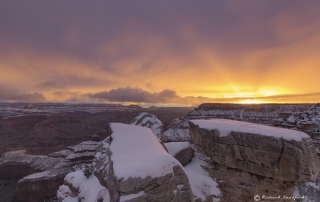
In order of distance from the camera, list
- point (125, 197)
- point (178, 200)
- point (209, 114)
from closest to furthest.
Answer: point (125, 197) < point (178, 200) < point (209, 114)

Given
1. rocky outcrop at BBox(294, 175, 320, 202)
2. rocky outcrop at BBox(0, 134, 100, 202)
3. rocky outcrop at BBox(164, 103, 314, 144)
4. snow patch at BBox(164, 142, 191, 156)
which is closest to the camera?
snow patch at BBox(164, 142, 191, 156)

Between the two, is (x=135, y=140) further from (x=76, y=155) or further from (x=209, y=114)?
(x=209, y=114)

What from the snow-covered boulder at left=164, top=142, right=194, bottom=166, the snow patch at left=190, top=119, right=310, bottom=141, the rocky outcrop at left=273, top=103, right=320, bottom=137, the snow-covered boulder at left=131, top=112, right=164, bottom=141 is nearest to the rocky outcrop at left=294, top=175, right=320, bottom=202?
the rocky outcrop at left=273, top=103, right=320, bottom=137

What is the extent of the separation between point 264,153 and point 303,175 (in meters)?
1.64

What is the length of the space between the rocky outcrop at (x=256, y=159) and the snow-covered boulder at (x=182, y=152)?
3.66 feet

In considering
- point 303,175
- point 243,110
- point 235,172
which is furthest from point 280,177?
point 243,110

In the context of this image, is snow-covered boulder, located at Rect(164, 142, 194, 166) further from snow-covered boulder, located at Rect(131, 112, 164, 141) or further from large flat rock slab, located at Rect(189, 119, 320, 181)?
snow-covered boulder, located at Rect(131, 112, 164, 141)

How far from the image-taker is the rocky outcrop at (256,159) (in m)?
7.71

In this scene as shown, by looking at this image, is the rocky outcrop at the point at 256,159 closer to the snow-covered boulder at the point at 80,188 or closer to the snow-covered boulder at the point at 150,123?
the snow-covered boulder at the point at 80,188

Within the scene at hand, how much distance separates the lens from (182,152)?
10.9m

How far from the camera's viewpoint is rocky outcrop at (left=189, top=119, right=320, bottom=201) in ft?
25.3

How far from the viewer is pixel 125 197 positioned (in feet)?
16.9

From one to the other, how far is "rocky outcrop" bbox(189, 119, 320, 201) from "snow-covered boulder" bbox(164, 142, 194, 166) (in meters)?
1.11

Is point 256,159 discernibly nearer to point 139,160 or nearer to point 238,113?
point 139,160
